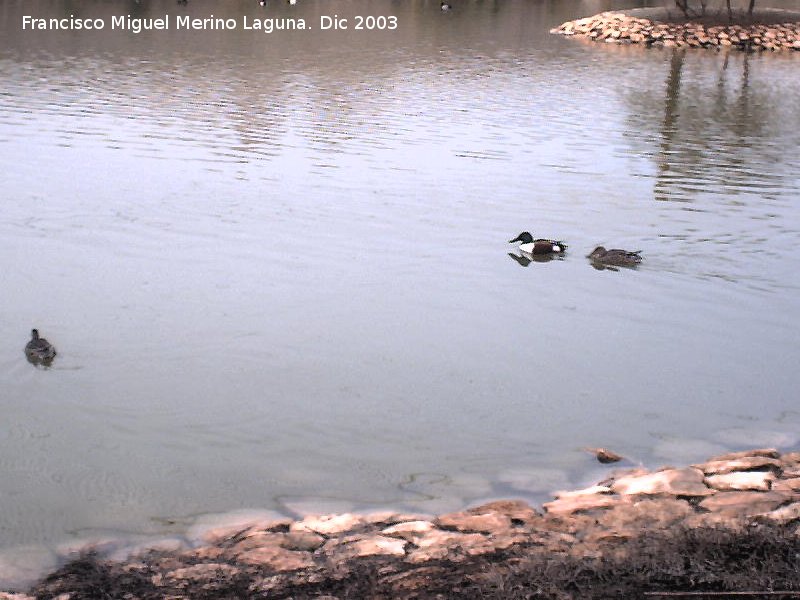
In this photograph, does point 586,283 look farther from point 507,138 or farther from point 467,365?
point 507,138

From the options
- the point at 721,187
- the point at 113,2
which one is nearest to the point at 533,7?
the point at 113,2

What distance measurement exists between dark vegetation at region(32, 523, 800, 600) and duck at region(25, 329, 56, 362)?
400 cm

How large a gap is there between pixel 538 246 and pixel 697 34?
117 feet

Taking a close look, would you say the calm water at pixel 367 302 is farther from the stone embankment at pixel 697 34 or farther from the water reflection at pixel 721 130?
the stone embankment at pixel 697 34

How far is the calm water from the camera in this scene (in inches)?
336

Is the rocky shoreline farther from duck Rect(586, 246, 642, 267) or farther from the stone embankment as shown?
the stone embankment

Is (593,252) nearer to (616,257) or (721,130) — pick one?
(616,257)

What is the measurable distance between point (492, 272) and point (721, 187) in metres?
6.84

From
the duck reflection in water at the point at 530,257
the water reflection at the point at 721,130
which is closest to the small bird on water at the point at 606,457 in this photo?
the duck reflection in water at the point at 530,257

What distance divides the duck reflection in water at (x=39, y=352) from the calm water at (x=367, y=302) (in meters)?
0.10

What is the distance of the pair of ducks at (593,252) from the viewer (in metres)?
13.9

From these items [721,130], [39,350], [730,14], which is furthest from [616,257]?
[730,14]

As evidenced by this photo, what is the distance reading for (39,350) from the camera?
1026 centimetres

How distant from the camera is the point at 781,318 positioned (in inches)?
485
